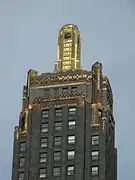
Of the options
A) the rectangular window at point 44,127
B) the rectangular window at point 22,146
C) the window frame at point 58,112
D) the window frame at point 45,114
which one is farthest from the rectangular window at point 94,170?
the rectangular window at point 22,146

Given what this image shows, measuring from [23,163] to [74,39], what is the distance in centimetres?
3543

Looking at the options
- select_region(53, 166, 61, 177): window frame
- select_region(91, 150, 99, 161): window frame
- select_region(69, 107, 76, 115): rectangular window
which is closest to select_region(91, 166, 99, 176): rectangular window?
select_region(91, 150, 99, 161): window frame

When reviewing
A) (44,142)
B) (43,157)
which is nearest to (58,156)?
(43,157)

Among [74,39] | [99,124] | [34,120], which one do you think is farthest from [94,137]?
[74,39]

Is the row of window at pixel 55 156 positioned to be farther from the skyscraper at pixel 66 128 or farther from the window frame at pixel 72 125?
the window frame at pixel 72 125

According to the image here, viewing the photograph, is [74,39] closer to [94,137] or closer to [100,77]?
[100,77]

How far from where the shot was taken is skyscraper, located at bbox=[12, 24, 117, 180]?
176375 millimetres

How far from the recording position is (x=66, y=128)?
592 feet

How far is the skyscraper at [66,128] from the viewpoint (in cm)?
17638

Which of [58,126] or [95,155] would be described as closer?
[95,155]

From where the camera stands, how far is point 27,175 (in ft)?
584

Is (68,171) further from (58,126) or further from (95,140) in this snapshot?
(58,126)

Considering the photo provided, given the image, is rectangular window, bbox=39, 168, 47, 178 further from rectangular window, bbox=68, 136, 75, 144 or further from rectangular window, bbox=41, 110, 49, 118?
rectangular window, bbox=41, 110, 49, 118

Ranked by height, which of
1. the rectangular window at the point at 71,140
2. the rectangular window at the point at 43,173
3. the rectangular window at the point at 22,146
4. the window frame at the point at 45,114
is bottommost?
the rectangular window at the point at 43,173
